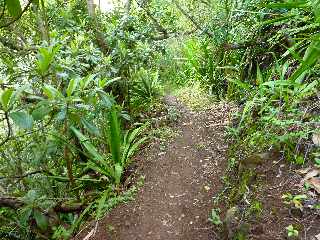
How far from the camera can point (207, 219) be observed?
3047 mm

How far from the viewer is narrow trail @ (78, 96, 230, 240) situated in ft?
10.0

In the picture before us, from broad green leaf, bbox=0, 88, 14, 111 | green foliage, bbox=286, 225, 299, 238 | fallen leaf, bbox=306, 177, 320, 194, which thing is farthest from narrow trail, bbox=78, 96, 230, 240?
broad green leaf, bbox=0, 88, 14, 111

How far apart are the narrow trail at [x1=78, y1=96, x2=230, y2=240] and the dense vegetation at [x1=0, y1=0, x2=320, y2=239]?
19 cm

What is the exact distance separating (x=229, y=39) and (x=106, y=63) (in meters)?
1.98

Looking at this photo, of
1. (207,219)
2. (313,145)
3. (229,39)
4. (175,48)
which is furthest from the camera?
(175,48)

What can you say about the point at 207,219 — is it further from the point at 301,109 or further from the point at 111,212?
the point at 301,109

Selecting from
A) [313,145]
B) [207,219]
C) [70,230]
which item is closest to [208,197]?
[207,219]

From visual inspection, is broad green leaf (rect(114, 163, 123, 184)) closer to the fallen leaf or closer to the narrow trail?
the narrow trail

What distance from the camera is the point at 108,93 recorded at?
174 inches

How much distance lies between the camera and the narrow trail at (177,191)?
305cm

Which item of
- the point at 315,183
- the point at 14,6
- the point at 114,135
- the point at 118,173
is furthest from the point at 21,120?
the point at 315,183

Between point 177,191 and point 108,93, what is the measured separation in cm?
155

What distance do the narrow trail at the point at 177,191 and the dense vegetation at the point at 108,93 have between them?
0.19 meters

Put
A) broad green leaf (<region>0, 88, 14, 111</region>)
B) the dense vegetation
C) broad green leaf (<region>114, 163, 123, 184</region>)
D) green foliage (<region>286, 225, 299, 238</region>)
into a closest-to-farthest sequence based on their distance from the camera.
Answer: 1. broad green leaf (<region>0, 88, 14, 111</region>)
2. green foliage (<region>286, 225, 299, 238</region>)
3. the dense vegetation
4. broad green leaf (<region>114, 163, 123, 184</region>)
